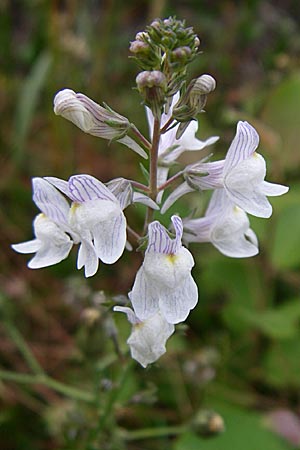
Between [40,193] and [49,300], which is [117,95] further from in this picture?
[40,193]

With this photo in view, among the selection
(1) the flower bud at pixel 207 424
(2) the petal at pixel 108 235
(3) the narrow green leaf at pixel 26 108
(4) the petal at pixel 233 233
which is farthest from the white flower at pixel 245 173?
(3) the narrow green leaf at pixel 26 108

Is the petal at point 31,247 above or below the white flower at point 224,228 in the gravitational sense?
below

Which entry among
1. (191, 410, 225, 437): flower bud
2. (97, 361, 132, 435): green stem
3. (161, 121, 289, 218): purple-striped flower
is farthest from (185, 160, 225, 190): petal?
(191, 410, 225, 437): flower bud

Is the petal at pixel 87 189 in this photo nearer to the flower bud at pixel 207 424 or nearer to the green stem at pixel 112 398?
the green stem at pixel 112 398

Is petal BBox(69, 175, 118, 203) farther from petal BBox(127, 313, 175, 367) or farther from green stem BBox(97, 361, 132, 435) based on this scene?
green stem BBox(97, 361, 132, 435)

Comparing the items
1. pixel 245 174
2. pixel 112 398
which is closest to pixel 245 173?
pixel 245 174

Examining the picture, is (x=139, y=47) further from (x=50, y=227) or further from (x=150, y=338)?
(x=150, y=338)
